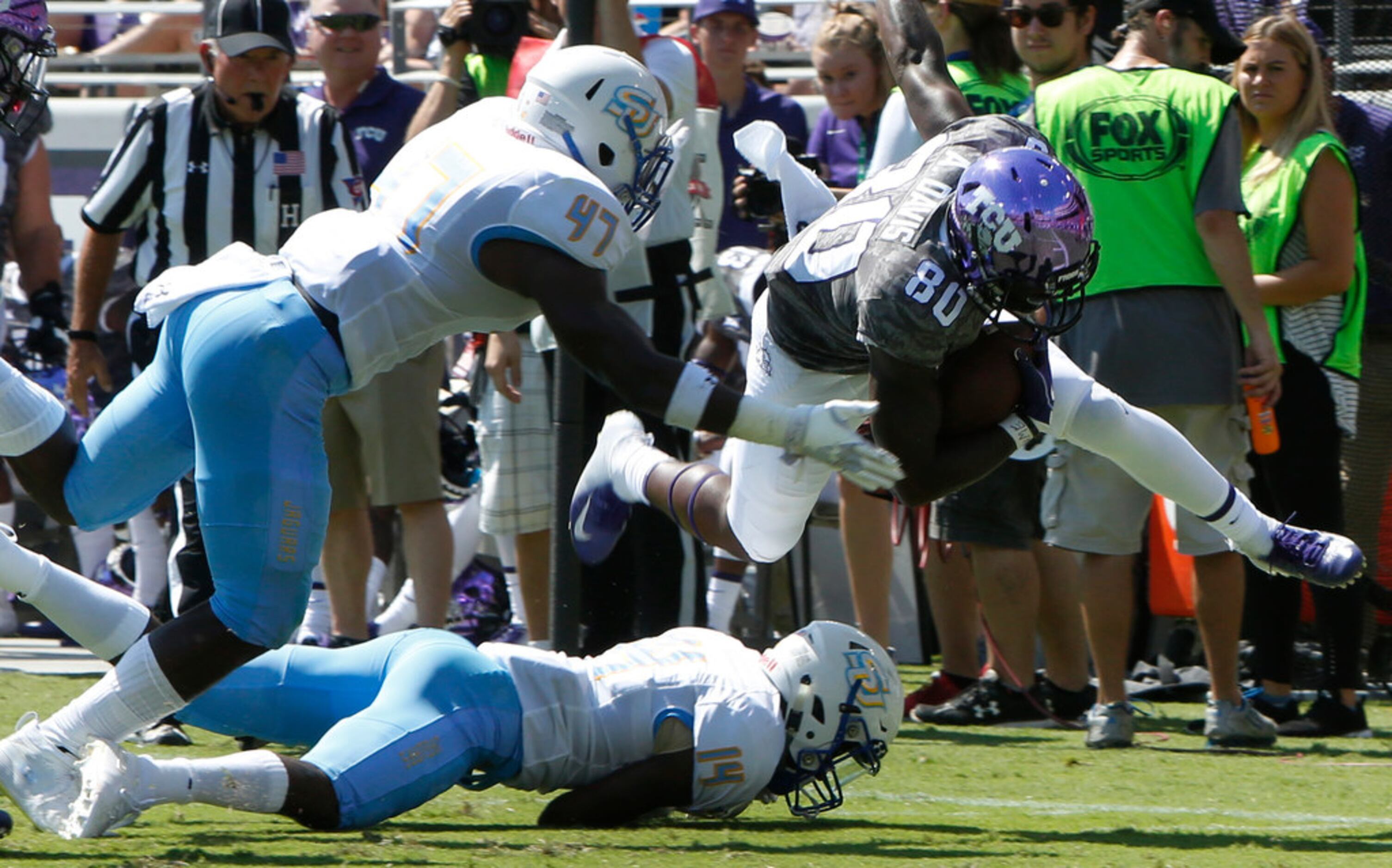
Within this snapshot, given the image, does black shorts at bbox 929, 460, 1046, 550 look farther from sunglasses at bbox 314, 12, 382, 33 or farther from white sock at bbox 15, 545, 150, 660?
white sock at bbox 15, 545, 150, 660

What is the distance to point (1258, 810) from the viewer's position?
4.46m

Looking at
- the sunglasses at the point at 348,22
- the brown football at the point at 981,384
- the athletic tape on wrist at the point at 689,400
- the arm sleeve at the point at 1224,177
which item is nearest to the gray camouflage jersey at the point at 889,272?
the brown football at the point at 981,384

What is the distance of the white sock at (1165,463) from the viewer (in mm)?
4699

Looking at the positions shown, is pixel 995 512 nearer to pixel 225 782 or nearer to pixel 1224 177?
pixel 1224 177

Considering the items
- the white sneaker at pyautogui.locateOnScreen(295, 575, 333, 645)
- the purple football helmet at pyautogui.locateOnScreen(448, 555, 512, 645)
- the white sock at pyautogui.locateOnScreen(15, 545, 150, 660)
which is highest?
the white sock at pyautogui.locateOnScreen(15, 545, 150, 660)

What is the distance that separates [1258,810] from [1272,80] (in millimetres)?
2430

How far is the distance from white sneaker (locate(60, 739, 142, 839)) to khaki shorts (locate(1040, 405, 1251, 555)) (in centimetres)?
284

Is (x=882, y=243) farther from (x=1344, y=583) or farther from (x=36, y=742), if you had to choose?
(x=36, y=742)

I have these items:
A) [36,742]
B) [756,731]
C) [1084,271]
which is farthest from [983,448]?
[36,742]

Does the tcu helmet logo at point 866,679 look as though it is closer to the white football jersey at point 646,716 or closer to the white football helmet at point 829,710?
the white football helmet at point 829,710

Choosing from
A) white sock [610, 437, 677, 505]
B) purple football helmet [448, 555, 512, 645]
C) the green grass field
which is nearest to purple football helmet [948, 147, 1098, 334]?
the green grass field

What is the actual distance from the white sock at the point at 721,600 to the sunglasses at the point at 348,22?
220cm

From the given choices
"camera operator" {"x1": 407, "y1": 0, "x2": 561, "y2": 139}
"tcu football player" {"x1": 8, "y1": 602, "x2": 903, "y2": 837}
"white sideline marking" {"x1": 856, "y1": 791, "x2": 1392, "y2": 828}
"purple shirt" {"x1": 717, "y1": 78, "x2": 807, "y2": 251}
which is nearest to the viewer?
"tcu football player" {"x1": 8, "y1": 602, "x2": 903, "y2": 837}

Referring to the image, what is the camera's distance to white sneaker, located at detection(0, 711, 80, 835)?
144 inches
